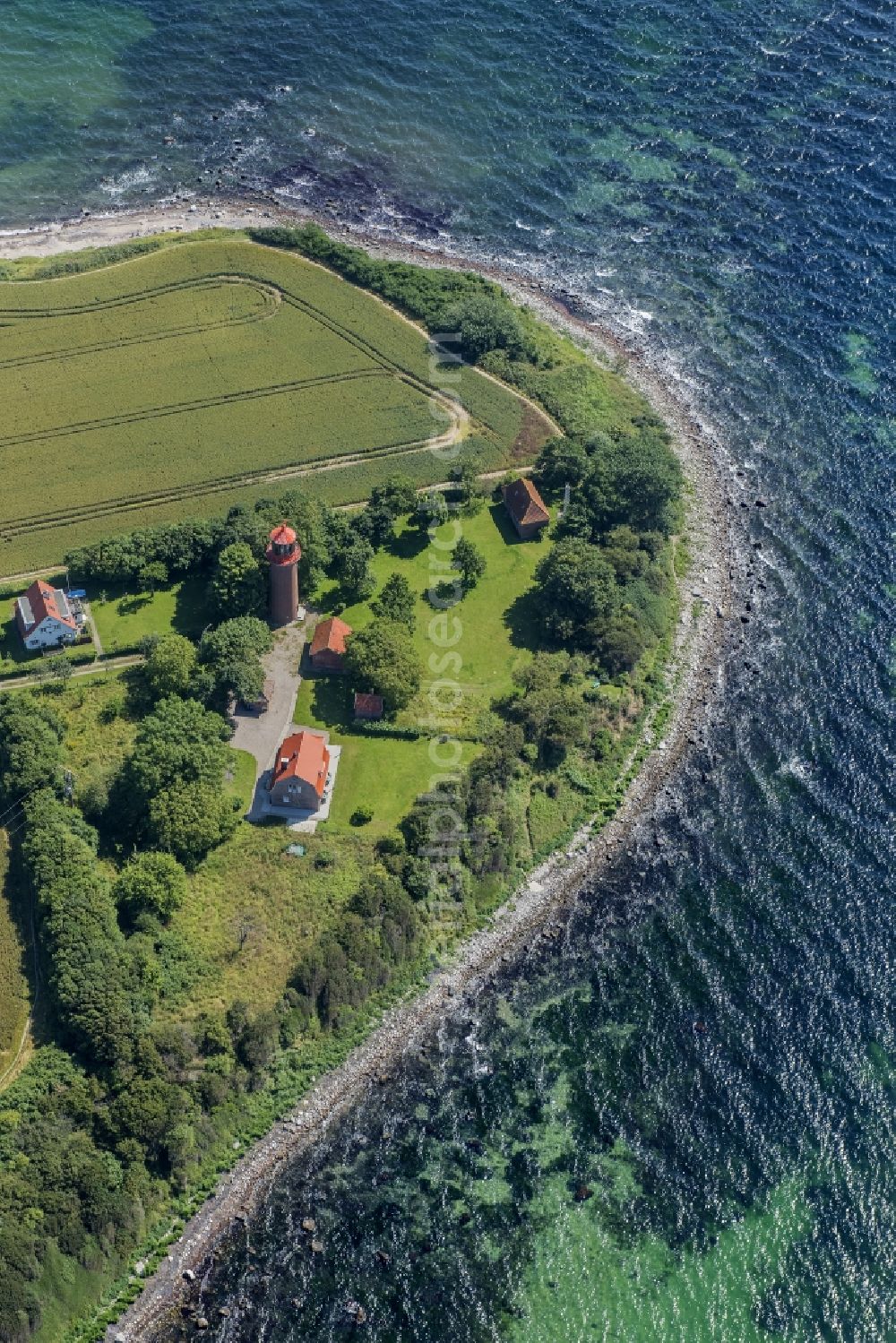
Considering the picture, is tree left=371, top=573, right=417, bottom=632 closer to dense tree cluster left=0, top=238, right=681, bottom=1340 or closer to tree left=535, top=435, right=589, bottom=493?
dense tree cluster left=0, top=238, right=681, bottom=1340

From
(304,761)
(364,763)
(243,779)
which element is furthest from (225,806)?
(364,763)

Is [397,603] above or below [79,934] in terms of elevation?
above

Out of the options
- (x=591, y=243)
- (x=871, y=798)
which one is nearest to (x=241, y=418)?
(x=591, y=243)

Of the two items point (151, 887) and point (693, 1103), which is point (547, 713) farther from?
point (151, 887)

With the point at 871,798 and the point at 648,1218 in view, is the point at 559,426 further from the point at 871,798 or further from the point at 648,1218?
the point at 648,1218

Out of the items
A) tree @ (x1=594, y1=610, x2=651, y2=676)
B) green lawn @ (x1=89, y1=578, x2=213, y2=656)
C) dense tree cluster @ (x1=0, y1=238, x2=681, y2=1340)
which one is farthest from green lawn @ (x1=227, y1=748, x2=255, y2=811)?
tree @ (x1=594, y1=610, x2=651, y2=676)
